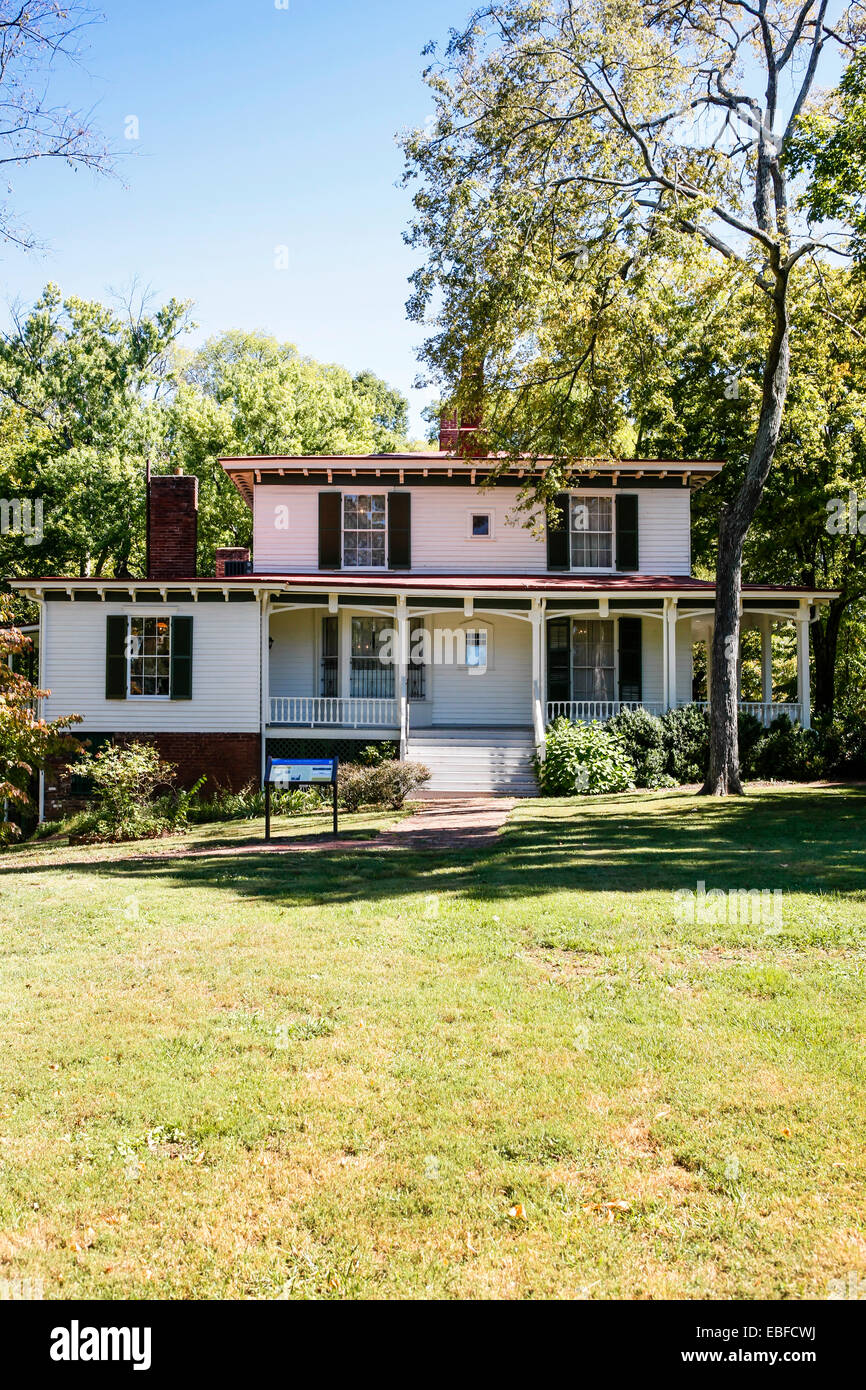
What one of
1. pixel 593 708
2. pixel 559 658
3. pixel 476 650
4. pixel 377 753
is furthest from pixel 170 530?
pixel 593 708

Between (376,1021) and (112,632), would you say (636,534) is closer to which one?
(112,632)

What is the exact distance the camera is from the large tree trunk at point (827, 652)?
2891 cm

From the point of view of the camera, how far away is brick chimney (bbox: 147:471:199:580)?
22328 mm

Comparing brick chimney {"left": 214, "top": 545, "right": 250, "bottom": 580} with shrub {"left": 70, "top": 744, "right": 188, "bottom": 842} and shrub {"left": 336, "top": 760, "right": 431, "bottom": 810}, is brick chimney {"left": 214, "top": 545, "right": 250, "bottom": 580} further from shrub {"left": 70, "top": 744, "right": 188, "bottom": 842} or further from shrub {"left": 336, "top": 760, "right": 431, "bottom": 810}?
shrub {"left": 336, "top": 760, "right": 431, "bottom": 810}

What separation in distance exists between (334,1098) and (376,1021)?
1.05 metres

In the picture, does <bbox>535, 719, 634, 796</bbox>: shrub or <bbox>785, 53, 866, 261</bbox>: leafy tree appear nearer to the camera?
<bbox>785, 53, 866, 261</bbox>: leafy tree

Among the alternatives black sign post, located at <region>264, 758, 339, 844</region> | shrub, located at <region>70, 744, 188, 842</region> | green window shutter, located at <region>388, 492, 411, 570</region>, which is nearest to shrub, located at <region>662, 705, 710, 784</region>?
green window shutter, located at <region>388, 492, 411, 570</region>

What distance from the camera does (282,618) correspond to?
2356 centimetres

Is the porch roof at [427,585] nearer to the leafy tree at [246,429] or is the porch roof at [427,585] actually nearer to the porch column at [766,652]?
the porch column at [766,652]

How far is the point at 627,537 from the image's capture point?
24.1 m

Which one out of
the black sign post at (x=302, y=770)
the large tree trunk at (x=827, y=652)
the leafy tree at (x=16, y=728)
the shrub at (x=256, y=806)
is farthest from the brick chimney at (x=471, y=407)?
the large tree trunk at (x=827, y=652)

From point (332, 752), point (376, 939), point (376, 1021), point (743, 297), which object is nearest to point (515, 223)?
point (743, 297)

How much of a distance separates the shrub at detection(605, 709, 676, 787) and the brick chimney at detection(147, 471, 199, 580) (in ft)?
33.7

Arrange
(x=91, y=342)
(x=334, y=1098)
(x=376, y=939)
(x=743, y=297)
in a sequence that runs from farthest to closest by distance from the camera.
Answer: (x=91, y=342) < (x=743, y=297) < (x=376, y=939) < (x=334, y=1098)
